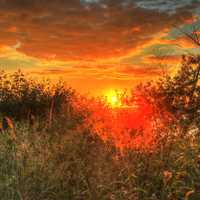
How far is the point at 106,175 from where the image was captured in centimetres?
852

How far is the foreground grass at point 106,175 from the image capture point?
8039 millimetres

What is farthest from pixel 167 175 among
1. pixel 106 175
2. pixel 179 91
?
pixel 179 91

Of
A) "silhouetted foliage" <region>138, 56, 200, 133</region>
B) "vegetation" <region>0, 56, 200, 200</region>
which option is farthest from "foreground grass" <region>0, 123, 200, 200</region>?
"silhouetted foliage" <region>138, 56, 200, 133</region>

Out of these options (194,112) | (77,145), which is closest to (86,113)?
(194,112)

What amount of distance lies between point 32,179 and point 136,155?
6.43 ft

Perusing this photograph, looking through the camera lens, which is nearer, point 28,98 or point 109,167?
point 109,167

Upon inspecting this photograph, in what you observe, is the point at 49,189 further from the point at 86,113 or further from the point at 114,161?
the point at 86,113

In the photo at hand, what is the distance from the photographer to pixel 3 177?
9.50 m

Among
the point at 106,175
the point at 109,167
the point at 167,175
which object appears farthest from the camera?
the point at 109,167

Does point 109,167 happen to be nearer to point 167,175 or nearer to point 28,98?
point 167,175

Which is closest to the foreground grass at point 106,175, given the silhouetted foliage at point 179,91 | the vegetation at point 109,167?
the vegetation at point 109,167

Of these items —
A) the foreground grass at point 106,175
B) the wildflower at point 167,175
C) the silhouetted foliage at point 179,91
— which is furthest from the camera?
the silhouetted foliage at point 179,91

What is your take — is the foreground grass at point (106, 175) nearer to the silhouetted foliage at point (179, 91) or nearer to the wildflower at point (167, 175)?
the wildflower at point (167, 175)

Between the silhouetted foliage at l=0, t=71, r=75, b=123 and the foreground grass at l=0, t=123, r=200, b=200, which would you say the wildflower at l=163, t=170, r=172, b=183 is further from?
the silhouetted foliage at l=0, t=71, r=75, b=123
